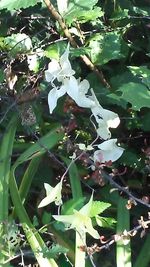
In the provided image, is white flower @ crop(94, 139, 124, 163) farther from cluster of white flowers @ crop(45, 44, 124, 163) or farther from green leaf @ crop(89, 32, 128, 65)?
green leaf @ crop(89, 32, 128, 65)

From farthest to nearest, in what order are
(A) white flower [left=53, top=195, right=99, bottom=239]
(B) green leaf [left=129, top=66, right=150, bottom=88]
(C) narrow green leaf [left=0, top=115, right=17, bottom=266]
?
(C) narrow green leaf [left=0, top=115, right=17, bottom=266] < (B) green leaf [left=129, top=66, right=150, bottom=88] < (A) white flower [left=53, top=195, right=99, bottom=239]

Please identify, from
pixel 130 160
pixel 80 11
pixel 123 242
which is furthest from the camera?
pixel 130 160

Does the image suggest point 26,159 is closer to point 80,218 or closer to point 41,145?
point 41,145

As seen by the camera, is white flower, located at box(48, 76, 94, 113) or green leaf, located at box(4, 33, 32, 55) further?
green leaf, located at box(4, 33, 32, 55)

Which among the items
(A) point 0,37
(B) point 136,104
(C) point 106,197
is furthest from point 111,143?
(A) point 0,37

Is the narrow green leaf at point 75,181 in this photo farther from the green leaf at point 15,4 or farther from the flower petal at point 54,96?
the green leaf at point 15,4

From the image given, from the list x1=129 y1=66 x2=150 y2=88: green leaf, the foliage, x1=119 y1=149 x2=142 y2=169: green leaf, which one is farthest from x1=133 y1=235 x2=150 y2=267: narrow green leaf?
x1=129 y1=66 x2=150 y2=88: green leaf

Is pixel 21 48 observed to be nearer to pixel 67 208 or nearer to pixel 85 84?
pixel 85 84

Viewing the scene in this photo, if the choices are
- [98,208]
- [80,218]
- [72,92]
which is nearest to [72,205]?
[98,208]
